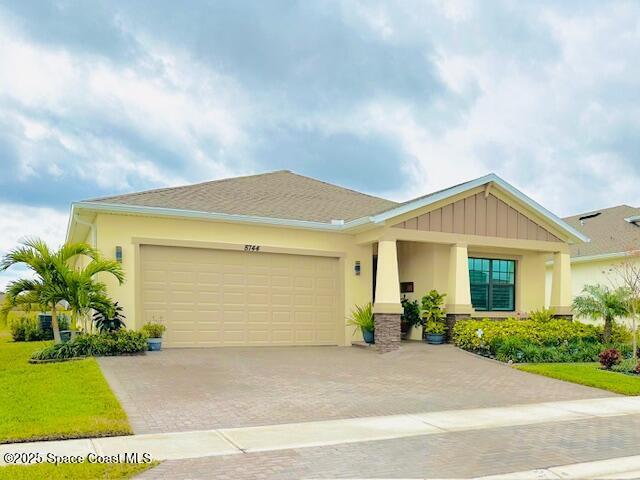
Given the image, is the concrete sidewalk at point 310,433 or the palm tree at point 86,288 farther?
the palm tree at point 86,288

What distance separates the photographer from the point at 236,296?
50.8ft

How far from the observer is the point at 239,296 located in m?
15.5

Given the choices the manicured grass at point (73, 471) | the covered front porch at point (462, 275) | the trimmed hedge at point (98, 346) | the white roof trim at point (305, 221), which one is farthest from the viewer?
the covered front porch at point (462, 275)

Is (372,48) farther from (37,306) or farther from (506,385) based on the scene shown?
(37,306)

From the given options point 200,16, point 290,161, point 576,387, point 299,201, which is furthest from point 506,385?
→ point 290,161

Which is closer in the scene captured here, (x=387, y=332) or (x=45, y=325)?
(x=387, y=332)

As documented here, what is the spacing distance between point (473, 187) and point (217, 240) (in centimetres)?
785

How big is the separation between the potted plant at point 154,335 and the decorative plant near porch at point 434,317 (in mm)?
7696

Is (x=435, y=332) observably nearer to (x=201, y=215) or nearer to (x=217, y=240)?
(x=217, y=240)

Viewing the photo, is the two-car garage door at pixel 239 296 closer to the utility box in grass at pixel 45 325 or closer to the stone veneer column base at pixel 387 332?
the stone veneer column base at pixel 387 332

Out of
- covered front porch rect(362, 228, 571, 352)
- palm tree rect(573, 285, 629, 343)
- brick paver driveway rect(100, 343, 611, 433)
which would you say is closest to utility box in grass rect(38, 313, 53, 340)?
brick paver driveway rect(100, 343, 611, 433)

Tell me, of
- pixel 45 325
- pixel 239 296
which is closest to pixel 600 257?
pixel 239 296

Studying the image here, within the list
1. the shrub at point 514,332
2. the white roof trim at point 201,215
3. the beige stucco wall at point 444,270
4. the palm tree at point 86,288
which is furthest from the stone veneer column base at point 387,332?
the palm tree at point 86,288

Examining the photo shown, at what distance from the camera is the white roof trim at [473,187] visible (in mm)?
15562
